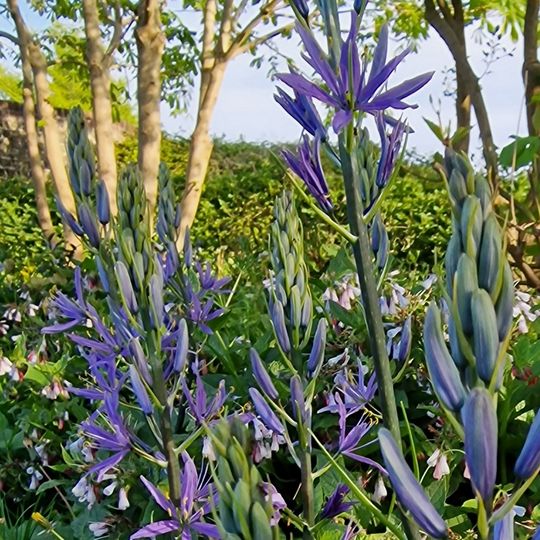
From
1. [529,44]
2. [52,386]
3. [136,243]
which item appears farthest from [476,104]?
[136,243]

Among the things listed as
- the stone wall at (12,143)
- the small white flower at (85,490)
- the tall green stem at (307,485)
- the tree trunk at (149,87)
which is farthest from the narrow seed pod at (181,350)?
the stone wall at (12,143)

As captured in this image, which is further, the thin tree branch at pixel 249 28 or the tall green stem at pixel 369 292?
the thin tree branch at pixel 249 28

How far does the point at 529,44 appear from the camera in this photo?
401 cm

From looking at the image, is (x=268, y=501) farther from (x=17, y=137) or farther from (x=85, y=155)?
(x=17, y=137)

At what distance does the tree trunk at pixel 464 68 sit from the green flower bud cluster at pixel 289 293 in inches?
109

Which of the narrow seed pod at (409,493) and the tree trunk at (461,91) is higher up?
the tree trunk at (461,91)

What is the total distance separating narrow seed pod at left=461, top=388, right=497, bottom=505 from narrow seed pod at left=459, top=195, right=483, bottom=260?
0.11 m

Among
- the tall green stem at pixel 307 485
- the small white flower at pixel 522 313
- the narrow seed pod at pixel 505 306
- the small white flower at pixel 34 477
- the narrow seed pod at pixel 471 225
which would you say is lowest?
the small white flower at pixel 34 477

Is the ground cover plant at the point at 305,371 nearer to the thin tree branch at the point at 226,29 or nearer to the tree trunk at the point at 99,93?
the tree trunk at the point at 99,93

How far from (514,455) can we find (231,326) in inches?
61.3

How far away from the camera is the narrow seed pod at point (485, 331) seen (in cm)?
55

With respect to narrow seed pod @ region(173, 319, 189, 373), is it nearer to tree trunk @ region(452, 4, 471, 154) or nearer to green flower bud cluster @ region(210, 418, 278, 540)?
green flower bud cluster @ region(210, 418, 278, 540)

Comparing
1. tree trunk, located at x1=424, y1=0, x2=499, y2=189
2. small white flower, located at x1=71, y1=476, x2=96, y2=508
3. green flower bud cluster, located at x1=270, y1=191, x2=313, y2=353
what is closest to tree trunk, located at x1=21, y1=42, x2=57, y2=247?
tree trunk, located at x1=424, y1=0, x2=499, y2=189

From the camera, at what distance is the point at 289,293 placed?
1233mm
